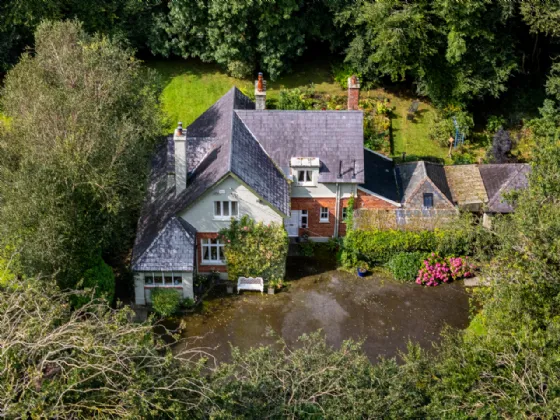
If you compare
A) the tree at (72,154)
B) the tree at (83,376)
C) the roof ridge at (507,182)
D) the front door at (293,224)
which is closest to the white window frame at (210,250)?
the tree at (72,154)

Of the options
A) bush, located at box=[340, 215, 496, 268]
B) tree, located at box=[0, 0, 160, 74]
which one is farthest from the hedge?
tree, located at box=[0, 0, 160, 74]

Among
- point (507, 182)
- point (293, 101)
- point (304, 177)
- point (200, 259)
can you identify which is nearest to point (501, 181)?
point (507, 182)

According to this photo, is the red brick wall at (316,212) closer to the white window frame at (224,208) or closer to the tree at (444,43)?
the white window frame at (224,208)

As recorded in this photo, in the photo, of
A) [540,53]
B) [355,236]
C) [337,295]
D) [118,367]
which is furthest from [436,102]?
[118,367]

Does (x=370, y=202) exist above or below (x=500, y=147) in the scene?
below

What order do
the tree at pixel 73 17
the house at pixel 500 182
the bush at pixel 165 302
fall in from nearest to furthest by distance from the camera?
1. the bush at pixel 165 302
2. the house at pixel 500 182
3. the tree at pixel 73 17

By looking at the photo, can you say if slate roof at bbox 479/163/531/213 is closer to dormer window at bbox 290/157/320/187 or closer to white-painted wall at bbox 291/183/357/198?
white-painted wall at bbox 291/183/357/198

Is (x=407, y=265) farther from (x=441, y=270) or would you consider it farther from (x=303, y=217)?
(x=303, y=217)
